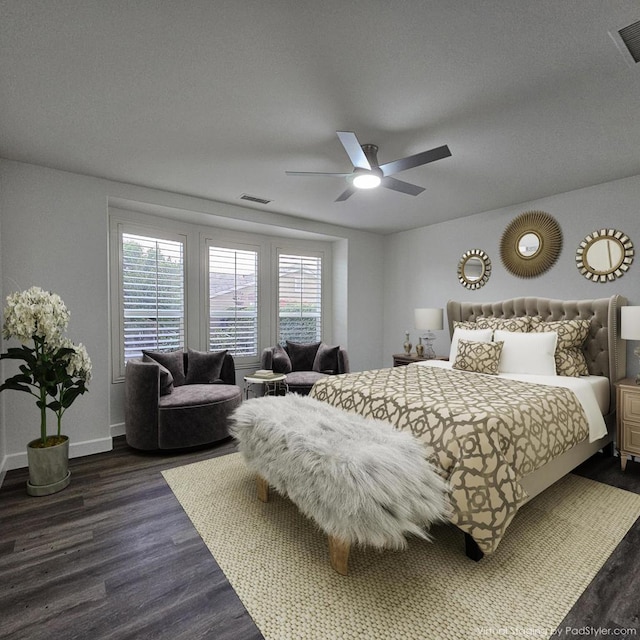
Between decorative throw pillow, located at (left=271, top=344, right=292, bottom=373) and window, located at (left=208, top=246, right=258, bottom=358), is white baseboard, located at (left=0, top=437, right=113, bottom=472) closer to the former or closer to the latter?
window, located at (left=208, top=246, right=258, bottom=358)

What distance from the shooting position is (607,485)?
2840 mm

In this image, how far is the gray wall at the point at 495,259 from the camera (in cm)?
350

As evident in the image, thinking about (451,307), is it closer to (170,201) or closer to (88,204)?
(170,201)

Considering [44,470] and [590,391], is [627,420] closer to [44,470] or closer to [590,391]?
[590,391]

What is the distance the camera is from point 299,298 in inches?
220

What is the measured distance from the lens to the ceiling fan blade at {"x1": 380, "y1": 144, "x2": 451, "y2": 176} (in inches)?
90.4

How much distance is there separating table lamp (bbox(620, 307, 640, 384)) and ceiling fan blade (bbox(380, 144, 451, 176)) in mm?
2196

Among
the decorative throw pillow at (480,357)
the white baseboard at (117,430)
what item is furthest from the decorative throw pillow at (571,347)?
the white baseboard at (117,430)

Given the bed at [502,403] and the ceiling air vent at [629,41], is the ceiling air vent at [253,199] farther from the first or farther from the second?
the ceiling air vent at [629,41]

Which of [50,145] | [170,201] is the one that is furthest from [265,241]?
[50,145]

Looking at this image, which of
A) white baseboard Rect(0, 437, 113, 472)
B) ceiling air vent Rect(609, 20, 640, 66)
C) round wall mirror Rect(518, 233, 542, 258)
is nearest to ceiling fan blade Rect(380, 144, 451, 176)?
ceiling air vent Rect(609, 20, 640, 66)

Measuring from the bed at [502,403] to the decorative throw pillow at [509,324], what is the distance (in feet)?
0.05

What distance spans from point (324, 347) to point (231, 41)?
12.6ft

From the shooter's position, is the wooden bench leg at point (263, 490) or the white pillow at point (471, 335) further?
the white pillow at point (471, 335)
